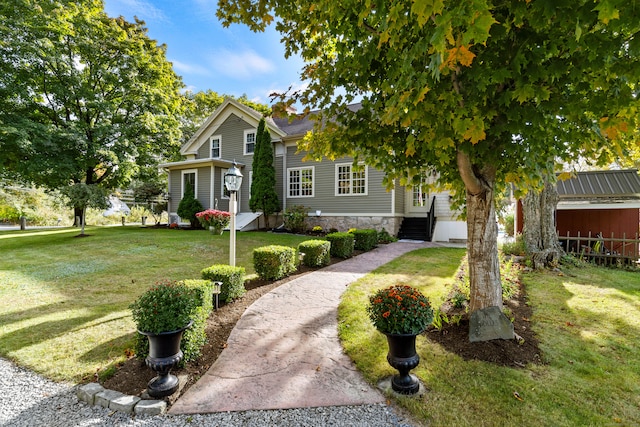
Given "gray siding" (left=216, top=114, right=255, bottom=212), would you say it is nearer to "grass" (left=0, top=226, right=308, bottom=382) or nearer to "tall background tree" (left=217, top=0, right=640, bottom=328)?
"grass" (left=0, top=226, right=308, bottom=382)

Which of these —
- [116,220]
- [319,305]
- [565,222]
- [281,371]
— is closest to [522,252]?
[565,222]

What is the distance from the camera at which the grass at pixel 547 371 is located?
2.56m

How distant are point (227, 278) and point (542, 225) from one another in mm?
8330

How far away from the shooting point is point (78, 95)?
15.6 m

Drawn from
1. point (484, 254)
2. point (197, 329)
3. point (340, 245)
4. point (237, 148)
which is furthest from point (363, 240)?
point (237, 148)

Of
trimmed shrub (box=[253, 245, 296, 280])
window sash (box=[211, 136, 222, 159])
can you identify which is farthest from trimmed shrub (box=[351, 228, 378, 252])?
window sash (box=[211, 136, 222, 159])

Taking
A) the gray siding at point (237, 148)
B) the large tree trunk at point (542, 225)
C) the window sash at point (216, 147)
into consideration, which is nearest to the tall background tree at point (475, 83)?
the large tree trunk at point (542, 225)

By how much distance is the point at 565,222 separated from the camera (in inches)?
460

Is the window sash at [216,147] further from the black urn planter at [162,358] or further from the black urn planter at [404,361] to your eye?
the black urn planter at [404,361]

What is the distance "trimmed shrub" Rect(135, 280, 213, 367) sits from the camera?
316 centimetres

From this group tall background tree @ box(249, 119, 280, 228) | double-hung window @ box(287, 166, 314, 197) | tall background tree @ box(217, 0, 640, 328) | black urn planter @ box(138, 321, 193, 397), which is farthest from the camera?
double-hung window @ box(287, 166, 314, 197)

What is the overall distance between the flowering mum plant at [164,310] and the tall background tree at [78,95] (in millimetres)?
14416

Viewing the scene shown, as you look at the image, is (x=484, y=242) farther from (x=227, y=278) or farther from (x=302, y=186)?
(x=302, y=186)

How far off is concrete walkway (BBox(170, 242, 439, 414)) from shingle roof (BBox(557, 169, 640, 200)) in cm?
1019
